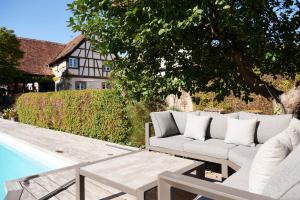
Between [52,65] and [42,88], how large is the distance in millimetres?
2831

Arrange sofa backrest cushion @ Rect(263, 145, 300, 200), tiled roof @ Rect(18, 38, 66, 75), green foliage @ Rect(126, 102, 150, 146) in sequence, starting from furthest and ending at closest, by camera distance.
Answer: tiled roof @ Rect(18, 38, 66, 75)
green foliage @ Rect(126, 102, 150, 146)
sofa backrest cushion @ Rect(263, 145, 300, 200)

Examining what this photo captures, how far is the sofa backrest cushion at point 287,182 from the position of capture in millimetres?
1677

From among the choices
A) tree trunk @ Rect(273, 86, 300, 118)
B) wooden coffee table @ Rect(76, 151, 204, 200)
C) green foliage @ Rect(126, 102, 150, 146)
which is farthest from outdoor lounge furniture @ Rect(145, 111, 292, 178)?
green foliage @ Rect(126, 102, 150, 146)

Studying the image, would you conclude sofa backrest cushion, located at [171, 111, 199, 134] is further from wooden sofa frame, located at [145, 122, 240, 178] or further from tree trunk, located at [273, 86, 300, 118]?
tree trunk, located at [273, 86, 300, 118]

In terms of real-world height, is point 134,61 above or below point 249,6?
below

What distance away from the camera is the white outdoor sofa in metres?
1.76

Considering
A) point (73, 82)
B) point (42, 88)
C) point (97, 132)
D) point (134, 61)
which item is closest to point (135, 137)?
point (97, 132)

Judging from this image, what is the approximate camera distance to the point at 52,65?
31.5 m

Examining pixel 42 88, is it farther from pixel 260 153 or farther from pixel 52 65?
pixel 260 153

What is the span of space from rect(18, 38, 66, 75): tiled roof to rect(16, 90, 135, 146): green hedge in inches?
708

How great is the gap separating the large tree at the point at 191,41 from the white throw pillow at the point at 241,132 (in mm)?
770

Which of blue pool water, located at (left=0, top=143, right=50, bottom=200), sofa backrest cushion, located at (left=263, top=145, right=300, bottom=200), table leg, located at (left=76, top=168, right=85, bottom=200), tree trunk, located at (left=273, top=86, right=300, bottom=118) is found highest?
tree trunk, located at (left=273, top=86, right=300, bottom=118)

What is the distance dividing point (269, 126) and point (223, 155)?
0.93 meters

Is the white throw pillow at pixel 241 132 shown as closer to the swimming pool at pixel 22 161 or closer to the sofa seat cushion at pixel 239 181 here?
the sofa seat cushion at pixel 239 181
